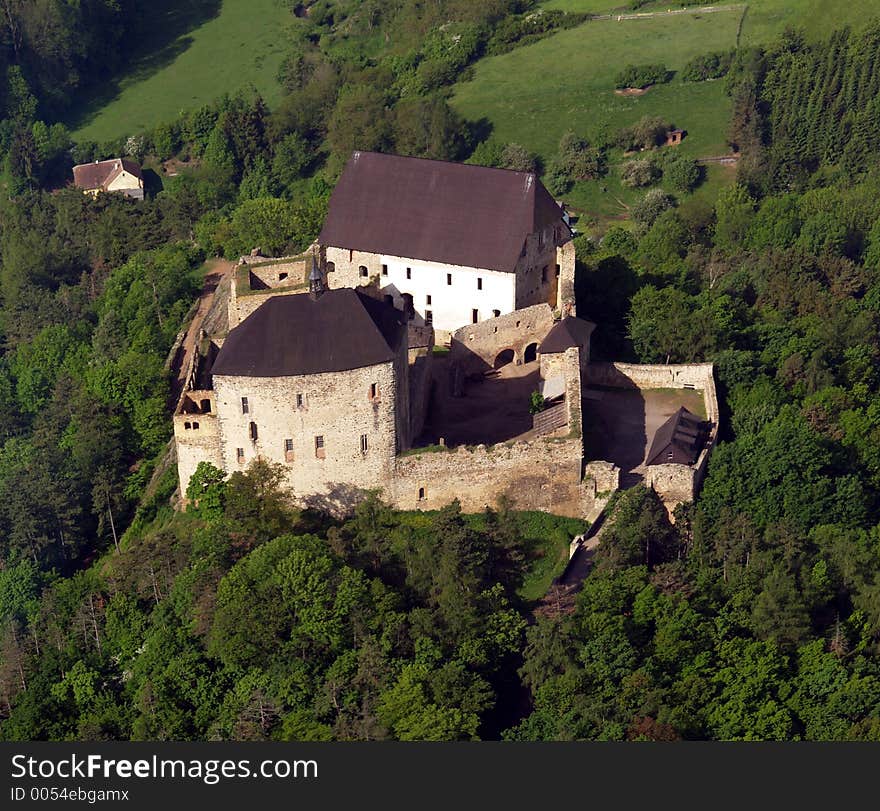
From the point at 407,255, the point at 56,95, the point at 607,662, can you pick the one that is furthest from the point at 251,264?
the point at 56,95

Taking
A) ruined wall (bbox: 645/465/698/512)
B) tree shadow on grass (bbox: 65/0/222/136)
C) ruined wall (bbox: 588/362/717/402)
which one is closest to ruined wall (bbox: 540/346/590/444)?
ruined wall (bbox: 588/362/717/402)

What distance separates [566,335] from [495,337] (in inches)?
146

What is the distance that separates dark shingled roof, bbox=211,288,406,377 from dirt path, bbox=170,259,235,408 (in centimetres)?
1567

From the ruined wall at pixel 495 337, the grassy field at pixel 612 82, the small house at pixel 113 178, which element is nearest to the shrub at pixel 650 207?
the grassy field at pixel 612 82

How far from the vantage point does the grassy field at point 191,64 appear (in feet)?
476

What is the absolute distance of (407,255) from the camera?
7644 centimetres

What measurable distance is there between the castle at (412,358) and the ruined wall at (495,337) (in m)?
0.06

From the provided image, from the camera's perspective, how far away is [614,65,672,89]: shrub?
130 m

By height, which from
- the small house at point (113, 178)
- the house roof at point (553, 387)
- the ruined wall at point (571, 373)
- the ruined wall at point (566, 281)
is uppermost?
the ruined wall at point (566, 281)

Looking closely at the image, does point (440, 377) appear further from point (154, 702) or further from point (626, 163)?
point (626, 163)

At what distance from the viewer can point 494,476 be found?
208 ft

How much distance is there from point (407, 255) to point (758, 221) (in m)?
35.1

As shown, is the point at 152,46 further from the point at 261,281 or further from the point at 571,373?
the point at 571,373

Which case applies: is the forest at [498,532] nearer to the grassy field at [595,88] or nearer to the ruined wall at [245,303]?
the grassy field at [595,88]
